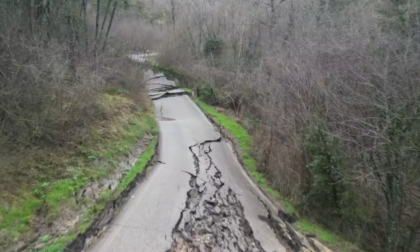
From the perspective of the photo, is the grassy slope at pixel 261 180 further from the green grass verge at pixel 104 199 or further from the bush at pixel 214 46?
the bush at pixel 214 46

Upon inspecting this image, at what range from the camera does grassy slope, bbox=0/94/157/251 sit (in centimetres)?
631

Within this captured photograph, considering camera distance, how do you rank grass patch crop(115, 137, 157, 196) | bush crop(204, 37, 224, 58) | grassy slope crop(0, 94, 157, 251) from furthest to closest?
bush crop(204, 37, 224, 58) < grass patch crop(115, 137, 157, 196) < grassy slope crop(0, 94, 157, 251)

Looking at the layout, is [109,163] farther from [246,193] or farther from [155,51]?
[155,51]

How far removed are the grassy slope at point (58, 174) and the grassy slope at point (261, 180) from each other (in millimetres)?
3624

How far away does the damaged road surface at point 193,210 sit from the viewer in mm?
6480

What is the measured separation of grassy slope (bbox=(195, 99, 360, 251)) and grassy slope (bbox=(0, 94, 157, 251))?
362cm

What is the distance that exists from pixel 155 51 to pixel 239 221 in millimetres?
34734

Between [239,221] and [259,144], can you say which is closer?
[239,221]

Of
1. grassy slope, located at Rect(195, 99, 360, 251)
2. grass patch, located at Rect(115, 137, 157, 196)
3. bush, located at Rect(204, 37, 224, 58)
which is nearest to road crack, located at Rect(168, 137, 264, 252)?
grassy slope, located at Rect(195, 99, 360, 251)

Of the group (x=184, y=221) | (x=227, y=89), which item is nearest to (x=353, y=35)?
(x=184, y=221)

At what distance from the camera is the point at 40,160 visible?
805 cm

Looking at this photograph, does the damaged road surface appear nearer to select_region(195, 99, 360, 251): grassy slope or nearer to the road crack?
the road crack

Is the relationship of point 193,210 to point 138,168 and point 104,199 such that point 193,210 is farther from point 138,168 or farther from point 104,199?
point 138,168

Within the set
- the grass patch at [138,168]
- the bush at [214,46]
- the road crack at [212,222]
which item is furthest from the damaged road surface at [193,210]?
the bush at [214,46]
